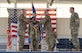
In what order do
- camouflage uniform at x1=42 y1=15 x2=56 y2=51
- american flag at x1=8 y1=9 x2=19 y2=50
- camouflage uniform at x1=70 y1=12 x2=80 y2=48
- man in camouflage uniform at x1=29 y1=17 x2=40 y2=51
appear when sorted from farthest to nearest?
american flag at x1=8 y1=9 x2=19 y2=50
camouflage uniform at x1=42 y1=15 x2=56 y2=51
man in camouflage uniform at x1=29 y1=17 x2=40 y2=51
camouflage uniform at x1=70 y1=12 x2=80 y2=48

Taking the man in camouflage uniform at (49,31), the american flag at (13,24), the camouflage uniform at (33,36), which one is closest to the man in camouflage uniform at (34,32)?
the camouflage uniform at (33,36)

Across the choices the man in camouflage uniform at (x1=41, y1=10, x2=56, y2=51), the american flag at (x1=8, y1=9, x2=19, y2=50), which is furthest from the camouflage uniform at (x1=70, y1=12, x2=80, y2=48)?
the american flag at (x1=8, y1=9, x2=19, y2=50)

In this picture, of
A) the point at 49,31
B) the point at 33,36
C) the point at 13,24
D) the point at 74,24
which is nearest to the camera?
the point at 74,24

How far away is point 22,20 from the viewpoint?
791 centimetres

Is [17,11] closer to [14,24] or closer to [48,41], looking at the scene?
[14,24]

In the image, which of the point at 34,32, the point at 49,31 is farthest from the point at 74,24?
the point at 34,32

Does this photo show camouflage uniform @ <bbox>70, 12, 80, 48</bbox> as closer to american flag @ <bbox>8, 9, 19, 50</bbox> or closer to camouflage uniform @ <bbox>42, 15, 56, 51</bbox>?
camouflage uniform @ <bbox>42, 15, 56, 51</bbox>

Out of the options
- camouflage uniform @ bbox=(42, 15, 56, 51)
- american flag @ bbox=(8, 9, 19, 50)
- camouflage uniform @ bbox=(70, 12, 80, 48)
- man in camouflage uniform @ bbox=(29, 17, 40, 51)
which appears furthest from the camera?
american flag @ bbox=(8, 9, 19, 50)

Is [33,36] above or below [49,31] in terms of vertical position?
below

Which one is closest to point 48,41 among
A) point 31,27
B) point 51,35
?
point 51,35

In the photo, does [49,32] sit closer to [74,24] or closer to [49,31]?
[49,31]

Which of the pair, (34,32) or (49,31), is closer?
(34,32)

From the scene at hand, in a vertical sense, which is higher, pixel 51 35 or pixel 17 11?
pixel 17 11

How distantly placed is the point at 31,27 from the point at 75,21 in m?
1.38
